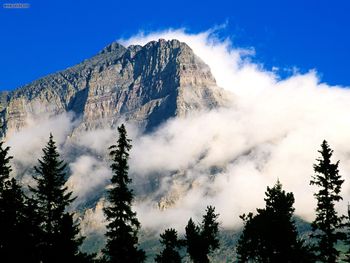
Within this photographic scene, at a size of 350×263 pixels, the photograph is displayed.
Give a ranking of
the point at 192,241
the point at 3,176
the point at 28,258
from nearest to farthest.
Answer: the point at 28,258 < the point at 3,176 < the point at 192,241

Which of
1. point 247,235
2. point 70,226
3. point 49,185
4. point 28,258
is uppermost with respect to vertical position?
point 49,185

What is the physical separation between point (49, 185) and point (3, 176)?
8844 mm

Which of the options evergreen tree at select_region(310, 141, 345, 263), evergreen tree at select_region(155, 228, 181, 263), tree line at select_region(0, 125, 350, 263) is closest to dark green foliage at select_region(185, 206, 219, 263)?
evergreen tree at select_region(155, 228, 181, 263)

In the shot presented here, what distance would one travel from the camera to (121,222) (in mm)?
49312

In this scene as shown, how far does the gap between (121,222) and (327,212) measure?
16.7 m

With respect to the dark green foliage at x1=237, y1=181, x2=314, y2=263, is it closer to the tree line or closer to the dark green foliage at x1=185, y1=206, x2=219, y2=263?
the tree line

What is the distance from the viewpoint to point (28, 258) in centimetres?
3203

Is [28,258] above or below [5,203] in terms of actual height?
below

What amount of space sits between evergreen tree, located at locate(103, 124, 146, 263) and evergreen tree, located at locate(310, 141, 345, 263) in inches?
579

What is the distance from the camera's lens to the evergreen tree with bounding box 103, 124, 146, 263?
4856cm

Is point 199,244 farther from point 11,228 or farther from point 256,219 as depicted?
point 11,228

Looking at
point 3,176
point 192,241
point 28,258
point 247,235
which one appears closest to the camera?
point 28,258

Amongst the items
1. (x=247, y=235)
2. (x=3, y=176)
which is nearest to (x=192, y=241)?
(x=247, y=235)

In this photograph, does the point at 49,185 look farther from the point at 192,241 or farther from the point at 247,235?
the point at 192,241
